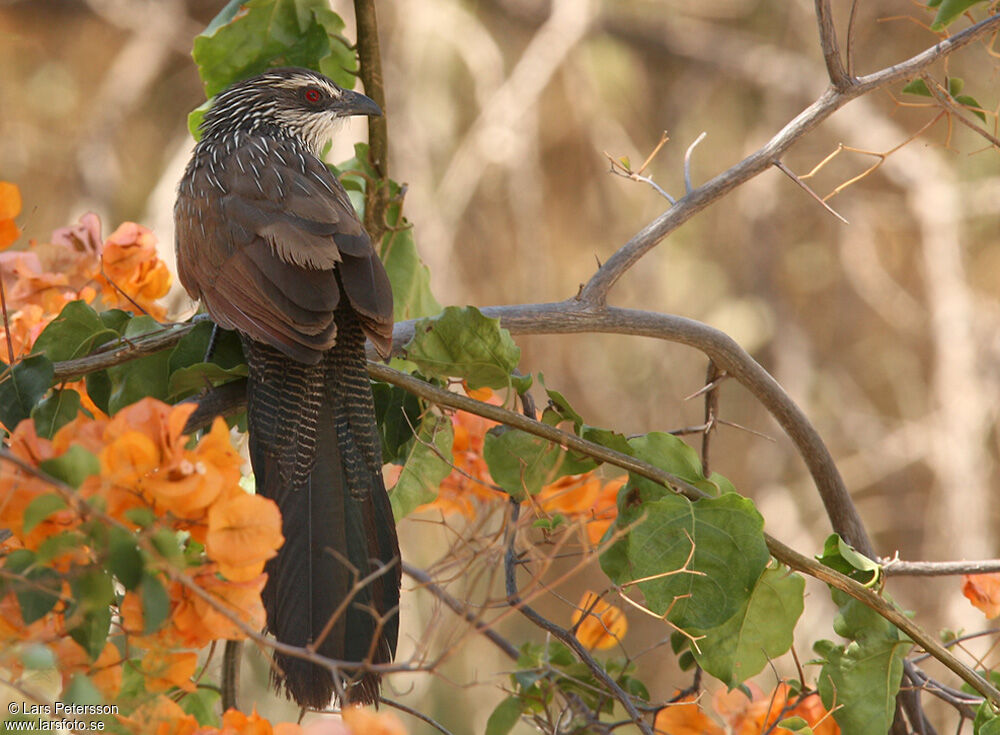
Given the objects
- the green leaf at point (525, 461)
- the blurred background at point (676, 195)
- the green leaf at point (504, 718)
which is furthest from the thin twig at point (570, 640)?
the blurred background at point (676, 195)

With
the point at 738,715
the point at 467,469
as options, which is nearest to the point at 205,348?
the point at 467,469

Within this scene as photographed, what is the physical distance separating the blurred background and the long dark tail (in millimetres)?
2287

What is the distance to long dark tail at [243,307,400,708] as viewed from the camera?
58.9 inches

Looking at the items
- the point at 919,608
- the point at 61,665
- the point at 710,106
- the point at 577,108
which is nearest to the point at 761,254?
the point at 710,106

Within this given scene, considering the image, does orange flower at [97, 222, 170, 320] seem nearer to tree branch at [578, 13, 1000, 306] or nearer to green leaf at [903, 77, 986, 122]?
tree branch at [578, 13, 1000, 306]

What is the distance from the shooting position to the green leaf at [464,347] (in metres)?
1.48

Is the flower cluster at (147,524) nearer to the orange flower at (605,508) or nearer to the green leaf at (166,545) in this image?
the green leaf at (166,545)

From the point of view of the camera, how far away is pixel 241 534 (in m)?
1.03

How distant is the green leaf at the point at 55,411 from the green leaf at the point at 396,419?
48 cm

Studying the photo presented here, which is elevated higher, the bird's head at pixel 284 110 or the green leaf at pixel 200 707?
the bird's head at pixel 284 110

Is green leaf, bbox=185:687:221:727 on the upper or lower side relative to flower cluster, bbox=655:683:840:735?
lower

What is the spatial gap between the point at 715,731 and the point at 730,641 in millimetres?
224

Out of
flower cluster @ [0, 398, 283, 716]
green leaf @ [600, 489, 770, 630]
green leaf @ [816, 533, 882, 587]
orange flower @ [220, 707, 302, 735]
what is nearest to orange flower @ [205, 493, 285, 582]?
flower cluster @ [0, 398, 283, 716]

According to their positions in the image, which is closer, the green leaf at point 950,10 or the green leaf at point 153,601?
the green leaf at point 153,601
